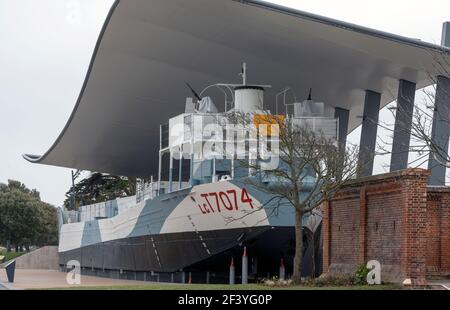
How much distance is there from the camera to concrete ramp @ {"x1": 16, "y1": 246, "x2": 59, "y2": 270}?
227ft

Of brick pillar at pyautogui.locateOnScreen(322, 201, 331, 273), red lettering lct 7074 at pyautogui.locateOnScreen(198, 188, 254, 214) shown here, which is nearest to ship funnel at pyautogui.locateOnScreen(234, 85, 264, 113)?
red lettering lct 7074 at pyautogui.locateOnScreen(198, 188, 254, 214)

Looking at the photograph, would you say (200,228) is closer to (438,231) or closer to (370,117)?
(370,117)

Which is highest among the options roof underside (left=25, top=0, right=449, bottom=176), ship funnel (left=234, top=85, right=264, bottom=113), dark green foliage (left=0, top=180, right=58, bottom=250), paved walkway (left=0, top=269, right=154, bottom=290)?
roof underside (left=25, top=0, right=449, bottom=176)

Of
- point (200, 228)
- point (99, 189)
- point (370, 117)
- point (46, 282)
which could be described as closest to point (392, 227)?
point (200, 228)

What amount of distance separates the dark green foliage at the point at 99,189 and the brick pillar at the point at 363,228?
57.8m

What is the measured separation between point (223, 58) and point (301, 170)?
14589mm

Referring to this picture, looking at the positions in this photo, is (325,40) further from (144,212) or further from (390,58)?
(144,212)

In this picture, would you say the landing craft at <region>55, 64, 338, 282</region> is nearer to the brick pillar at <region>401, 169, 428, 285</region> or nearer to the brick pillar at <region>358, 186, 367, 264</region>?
the brick pillar at <region>358, 186, 367, 264</region>

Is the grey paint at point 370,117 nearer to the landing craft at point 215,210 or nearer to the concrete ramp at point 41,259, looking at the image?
the landing craft at point 215,210

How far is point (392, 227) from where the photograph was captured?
23172mm

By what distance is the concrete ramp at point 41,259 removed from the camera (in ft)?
227

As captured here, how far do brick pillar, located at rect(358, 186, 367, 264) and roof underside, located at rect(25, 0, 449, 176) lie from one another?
7.21m
